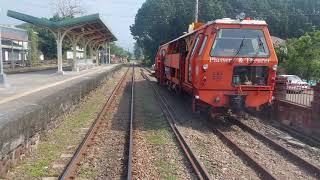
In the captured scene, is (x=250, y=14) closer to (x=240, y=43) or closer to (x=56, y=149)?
(x=240, y=43)

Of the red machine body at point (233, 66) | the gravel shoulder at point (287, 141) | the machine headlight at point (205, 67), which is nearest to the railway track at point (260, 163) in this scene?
the gravel shoulder at point (287, 141)

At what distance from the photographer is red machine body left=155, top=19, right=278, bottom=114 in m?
12.0

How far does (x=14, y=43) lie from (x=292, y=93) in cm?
5803

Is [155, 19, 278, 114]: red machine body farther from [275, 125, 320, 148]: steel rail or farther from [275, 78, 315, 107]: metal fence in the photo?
[275, 78, 315, 107]: metal fence

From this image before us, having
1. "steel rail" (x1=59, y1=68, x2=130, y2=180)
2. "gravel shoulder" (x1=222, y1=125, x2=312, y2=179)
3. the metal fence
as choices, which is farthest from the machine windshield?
"steel rail" (x1=59, y1=68, x2=130, y2=180)

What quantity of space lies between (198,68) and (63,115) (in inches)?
178

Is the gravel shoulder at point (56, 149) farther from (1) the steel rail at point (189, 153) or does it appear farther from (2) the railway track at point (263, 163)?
(2) the railway track at point (263, 163)

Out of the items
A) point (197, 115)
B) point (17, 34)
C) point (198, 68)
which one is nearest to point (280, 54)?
point (197, 115)

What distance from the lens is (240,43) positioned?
12367mm

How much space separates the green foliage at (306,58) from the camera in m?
31.3

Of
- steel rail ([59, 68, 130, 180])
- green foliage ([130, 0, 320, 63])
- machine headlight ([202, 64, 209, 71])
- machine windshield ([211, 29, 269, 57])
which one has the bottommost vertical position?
steel rail ([59, 68, 130, 180])

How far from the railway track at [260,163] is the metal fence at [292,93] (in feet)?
7.57

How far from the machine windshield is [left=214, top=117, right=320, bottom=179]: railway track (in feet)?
6.93

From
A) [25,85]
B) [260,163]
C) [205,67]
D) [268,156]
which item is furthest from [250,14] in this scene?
[260,163]
